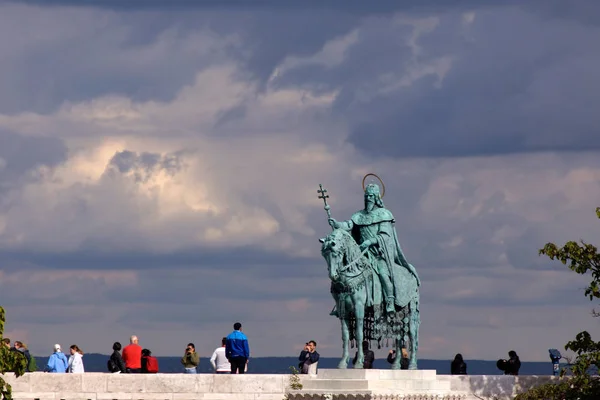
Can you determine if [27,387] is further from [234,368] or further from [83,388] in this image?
[234,368]

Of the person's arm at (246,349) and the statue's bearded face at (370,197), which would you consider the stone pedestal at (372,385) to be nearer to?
the person's arm at (246,349)

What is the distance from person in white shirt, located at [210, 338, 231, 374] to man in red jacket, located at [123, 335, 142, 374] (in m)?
1.89

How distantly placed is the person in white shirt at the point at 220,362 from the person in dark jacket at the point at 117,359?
2.30m

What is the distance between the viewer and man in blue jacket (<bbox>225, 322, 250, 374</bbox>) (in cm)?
4028

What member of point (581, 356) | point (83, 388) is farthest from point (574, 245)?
point (83, 388)

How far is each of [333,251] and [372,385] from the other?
Answer: 3.18 metres

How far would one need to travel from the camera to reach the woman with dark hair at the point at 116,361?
40.0 metres

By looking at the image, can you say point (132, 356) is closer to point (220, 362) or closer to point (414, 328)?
point (220, 362)

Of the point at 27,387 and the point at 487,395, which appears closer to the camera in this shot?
the point at 27,387

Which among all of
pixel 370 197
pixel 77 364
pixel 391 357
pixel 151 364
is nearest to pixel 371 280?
pixel 370 197

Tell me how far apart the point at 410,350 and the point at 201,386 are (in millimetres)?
5082

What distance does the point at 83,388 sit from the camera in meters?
37.9

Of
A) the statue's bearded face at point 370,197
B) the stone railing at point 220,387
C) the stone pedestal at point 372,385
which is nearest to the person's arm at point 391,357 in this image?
the stone railing at point 220,387

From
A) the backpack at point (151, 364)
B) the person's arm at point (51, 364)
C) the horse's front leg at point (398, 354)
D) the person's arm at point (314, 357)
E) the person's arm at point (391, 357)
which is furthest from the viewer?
the person's arm at point (314, 357)
